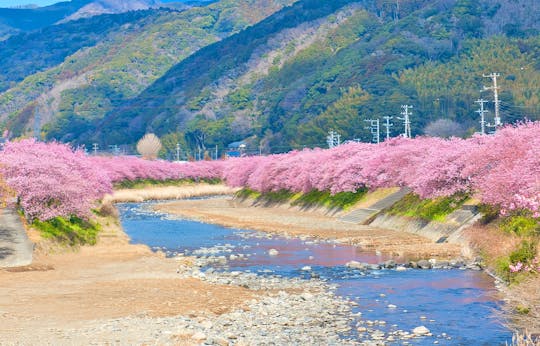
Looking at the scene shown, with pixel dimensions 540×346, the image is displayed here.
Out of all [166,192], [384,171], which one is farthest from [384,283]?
[166,192]

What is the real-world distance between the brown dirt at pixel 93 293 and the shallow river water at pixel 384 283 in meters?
4.51

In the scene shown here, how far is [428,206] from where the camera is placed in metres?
57.0

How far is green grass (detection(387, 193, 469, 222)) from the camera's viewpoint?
53.1m

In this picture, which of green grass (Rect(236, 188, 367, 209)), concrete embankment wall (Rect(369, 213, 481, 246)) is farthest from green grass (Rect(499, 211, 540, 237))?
green grass (Rect(236, 188, 367, 209))

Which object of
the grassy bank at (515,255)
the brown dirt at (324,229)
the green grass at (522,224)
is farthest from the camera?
the brown dirt at (324,229)

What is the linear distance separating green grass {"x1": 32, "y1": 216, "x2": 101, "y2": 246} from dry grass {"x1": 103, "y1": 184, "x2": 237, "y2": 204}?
8096cm

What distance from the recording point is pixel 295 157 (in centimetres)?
10806

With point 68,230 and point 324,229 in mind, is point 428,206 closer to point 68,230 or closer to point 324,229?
point 324,229

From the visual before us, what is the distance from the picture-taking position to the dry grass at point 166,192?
139 m

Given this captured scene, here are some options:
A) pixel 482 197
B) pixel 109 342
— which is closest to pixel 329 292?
pixel 109 342

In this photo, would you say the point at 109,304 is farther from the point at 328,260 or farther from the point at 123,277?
the point at 328,260

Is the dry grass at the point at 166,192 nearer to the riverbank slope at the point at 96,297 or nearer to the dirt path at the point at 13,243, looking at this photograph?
the dirt path at the point at 13,243

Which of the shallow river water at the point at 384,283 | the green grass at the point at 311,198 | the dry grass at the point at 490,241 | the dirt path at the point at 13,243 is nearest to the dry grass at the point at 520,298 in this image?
the dry grass at the point at 490,241

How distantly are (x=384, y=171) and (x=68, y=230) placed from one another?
36.9m
